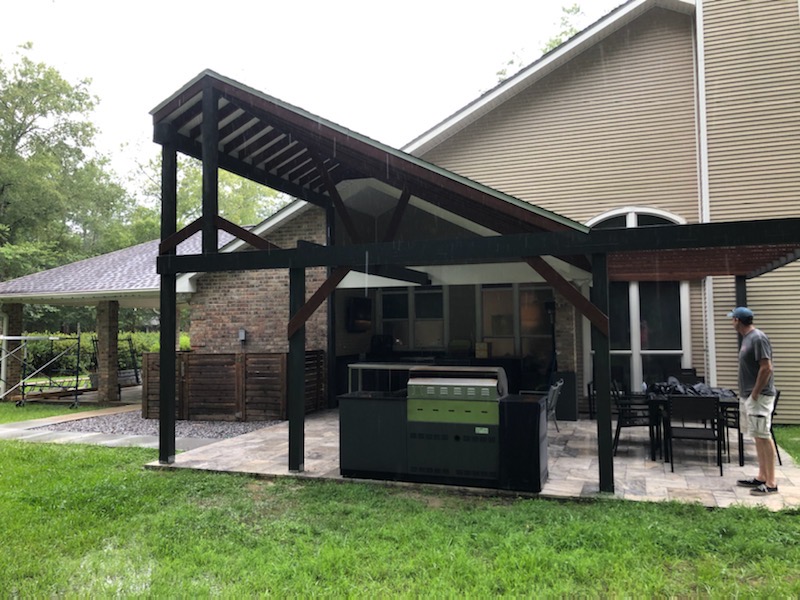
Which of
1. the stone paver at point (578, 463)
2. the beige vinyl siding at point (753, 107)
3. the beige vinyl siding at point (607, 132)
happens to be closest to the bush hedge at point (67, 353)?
the stone paver at point (578, 463)

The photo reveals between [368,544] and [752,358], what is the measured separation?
394 centimetres

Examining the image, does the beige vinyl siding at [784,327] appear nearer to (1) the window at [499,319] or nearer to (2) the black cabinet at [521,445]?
(1) the window at [499,319]

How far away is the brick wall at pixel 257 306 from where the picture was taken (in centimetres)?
1138

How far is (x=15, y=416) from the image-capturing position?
11.7 m

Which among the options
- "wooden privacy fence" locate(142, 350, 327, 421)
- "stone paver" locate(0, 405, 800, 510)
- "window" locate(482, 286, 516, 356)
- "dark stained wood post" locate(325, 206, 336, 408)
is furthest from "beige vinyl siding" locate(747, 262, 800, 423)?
"wooden privacy fence" locate(142, 350, 327, 421)

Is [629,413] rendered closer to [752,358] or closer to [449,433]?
[752,358]

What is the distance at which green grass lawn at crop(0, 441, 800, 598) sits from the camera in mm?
3533

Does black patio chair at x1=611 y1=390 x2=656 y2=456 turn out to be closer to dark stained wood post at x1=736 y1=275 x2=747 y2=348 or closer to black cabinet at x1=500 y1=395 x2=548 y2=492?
black cabinet at x1=500 y1=395 x2=548 y2=492

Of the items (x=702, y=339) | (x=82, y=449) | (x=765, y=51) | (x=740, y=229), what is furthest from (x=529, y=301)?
(x=82, y=449)

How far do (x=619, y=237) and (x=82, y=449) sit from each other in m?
7.51

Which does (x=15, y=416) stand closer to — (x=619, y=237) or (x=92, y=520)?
(x=92, y=520)

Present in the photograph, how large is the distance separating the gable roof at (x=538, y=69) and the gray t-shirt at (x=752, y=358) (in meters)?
7.00

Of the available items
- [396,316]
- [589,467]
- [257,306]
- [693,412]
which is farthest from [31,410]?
[693,412]

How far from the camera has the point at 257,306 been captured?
454 inches
